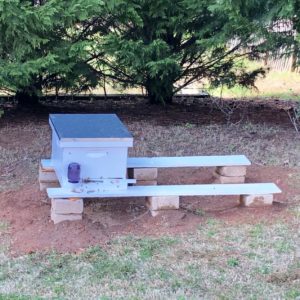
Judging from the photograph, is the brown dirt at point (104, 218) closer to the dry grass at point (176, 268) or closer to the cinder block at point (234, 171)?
the dry grass at point (176, 268)

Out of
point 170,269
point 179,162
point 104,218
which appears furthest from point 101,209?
point 170,269

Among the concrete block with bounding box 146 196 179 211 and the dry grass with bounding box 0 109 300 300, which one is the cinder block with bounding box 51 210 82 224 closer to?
the dry grass with bounding box 0 109 300 300

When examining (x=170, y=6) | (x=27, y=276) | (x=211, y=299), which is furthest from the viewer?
(x=170, y=6)

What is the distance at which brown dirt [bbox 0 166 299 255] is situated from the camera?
4035 millimetres

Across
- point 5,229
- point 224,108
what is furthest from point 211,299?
point 224,108

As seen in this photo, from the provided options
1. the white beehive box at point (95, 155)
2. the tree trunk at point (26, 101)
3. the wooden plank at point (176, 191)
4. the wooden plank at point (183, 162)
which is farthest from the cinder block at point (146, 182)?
the tree trunk at point (26, 101)

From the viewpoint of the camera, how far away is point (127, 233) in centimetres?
418

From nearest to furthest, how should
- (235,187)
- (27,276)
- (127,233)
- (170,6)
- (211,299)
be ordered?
(211,299)
(27,276)
(127,233)
(235,187)
(170,6)

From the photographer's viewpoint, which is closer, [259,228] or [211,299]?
[211,299]

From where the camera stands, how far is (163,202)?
440 cm

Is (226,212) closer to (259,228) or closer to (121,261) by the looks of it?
(259,228)

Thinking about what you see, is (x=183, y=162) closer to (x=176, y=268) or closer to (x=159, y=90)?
(x=176, y=268)

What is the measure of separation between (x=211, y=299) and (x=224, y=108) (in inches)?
196

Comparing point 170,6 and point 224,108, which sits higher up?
point 170,6
